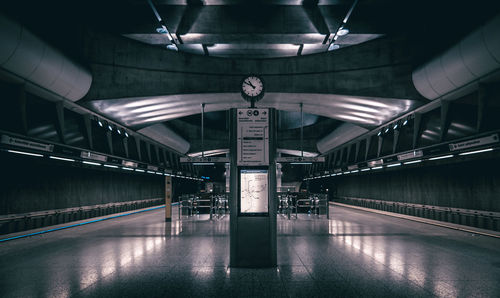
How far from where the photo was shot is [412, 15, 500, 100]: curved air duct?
7145 millimetres

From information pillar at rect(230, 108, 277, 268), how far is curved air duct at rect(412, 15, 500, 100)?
5651mm

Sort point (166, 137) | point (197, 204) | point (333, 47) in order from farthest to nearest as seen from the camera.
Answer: point (166, 137) → point (197, 204) → point (333, 47)

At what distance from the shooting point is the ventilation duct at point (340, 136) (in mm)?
19413

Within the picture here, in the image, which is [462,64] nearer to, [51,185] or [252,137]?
[252,137]

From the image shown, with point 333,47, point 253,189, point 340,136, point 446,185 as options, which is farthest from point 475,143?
point 340,136

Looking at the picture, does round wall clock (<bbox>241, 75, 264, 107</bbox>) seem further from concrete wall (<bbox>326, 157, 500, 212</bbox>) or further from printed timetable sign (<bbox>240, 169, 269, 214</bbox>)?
concrete wall (<bbox>326, 157, 500, 212</bbox>)

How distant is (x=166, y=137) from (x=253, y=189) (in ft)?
56.6

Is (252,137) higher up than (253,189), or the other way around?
(252,137)

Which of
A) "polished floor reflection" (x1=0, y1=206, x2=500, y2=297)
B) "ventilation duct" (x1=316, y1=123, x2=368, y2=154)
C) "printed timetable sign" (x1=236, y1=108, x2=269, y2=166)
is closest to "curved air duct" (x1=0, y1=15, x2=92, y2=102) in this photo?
"polished floor reflection" (x1=0, y1=206, x2=500, y2=297)

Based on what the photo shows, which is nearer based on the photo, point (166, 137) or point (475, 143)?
point (475, 143)

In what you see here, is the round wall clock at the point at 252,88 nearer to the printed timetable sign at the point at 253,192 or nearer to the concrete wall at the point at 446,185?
the printed timetable sign at the point at 253,192

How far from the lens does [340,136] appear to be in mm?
21969

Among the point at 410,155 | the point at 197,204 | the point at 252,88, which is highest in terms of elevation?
the point at 252,88

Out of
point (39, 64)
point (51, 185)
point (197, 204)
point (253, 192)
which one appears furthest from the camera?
point (197, 204)
